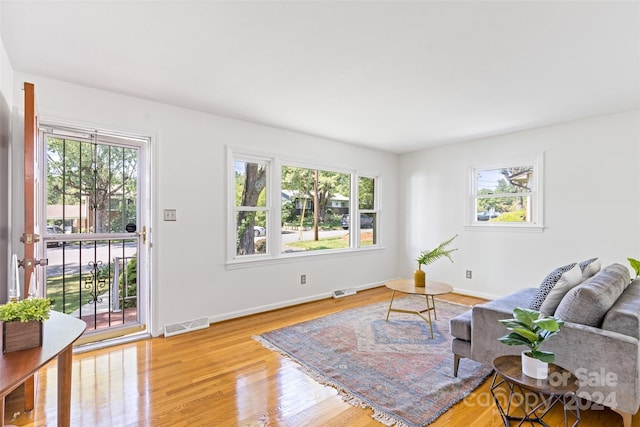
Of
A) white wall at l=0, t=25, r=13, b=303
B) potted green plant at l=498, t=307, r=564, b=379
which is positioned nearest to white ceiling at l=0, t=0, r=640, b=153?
white wall at l=0, t=25, r=13, b=303

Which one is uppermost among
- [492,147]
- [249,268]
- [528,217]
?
[492,147]

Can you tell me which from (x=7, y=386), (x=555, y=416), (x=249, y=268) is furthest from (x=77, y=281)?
(x=555, y=416)

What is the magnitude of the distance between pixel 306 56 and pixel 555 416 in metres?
2.85

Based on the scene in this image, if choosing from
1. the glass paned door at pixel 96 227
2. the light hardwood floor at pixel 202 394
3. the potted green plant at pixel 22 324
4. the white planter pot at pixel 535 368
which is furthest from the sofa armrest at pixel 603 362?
the glass paned door at pixel 96 227

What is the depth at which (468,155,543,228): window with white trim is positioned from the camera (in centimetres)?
416

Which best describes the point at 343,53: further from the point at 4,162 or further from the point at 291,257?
the point at 291,257

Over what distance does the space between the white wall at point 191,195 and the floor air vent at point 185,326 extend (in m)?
0.06

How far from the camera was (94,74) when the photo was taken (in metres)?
2.56

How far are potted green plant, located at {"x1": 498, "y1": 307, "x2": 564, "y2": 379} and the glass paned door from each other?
10.9 ft

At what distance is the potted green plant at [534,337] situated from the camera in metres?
1.53

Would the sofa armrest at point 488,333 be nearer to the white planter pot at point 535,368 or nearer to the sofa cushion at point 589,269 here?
the white planter pot at point 535,368

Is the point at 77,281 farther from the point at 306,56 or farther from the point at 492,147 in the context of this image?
the point at 492,147

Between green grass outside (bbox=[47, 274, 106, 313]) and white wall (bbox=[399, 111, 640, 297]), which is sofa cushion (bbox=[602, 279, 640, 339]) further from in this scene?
green grass outside (bbox=[47, 274, 106, 313])

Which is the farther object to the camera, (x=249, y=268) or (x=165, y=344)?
(x=249, y=268)
